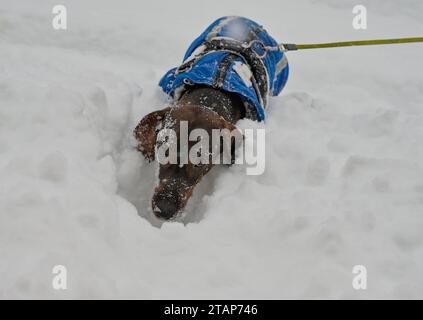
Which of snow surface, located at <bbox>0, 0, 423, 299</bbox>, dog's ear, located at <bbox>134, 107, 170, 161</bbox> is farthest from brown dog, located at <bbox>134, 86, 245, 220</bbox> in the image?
snow surface, located at <bbox>0, 0, 423, 299</bbox>

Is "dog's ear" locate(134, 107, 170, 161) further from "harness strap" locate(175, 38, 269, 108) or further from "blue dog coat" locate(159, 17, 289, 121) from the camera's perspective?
"harness strap" locate(175, 38, 269, 108)

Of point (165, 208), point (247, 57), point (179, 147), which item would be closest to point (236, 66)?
point (247, 57)

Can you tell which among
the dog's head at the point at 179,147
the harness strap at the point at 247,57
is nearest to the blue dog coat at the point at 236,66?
the harness strap at the point at 247,57

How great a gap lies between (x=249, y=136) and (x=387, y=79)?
2.23 meters

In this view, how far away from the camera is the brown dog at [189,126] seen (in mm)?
2547

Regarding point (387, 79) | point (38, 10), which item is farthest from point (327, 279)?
point (38, 10)

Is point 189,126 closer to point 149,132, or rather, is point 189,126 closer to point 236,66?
point 149,132

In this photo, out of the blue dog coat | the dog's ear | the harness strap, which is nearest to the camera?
the dog's ear

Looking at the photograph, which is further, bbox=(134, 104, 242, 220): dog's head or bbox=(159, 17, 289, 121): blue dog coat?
bbox=(159, 17, 289, 121): blue dog coat

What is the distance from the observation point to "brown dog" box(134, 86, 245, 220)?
2547 millimetres

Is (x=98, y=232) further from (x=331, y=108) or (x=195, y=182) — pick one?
(x=331, y=108)

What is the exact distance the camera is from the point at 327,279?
79.6 inches

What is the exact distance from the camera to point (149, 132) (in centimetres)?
294

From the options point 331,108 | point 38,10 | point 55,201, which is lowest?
point 55,201
